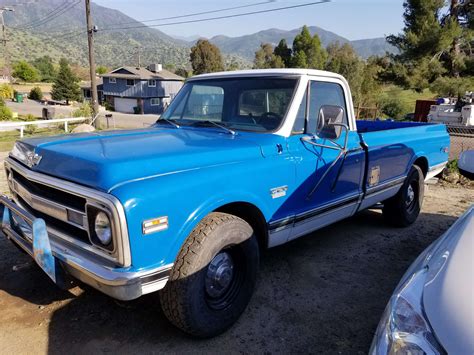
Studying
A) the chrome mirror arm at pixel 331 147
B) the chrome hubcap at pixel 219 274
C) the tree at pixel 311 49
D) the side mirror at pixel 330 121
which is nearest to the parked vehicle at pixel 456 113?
the chrome mirror arm at pixel 331 147

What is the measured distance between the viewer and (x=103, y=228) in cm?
232

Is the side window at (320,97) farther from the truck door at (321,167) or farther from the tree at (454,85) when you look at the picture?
the tree at (454,85)

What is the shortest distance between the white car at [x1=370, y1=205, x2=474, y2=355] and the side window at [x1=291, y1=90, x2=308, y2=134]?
73.2 inches

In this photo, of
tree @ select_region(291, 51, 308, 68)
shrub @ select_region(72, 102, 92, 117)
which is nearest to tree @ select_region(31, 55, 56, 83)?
tree @ select_region(291, 51, 308, 68)

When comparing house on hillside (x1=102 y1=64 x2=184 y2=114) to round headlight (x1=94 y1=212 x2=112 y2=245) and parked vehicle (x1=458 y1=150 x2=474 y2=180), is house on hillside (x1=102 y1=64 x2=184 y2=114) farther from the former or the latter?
round headlight (x1=94 y1=212 x2=112 y2=245)

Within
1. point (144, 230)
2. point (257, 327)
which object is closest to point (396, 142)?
point (257, 327)

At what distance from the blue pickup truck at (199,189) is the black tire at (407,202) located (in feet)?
3.03

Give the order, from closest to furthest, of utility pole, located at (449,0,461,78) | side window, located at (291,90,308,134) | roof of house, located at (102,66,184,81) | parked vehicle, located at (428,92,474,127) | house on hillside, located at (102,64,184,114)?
side window, located at (291,90,308,134)
parked vehicle, located at (428,92,474,127)
utility pole, located at (449,0,461,78)
house on hillside, located at (102,64,184,114)
roof of house, located at (102,66,184,81)

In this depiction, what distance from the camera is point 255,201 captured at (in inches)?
120

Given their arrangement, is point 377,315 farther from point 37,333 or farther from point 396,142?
point 37,333

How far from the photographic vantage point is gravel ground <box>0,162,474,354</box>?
2877 mm

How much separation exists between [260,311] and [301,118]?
173cm

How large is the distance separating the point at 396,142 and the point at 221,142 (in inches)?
103

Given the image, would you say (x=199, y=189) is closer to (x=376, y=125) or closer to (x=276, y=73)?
(x=276, y=73)
